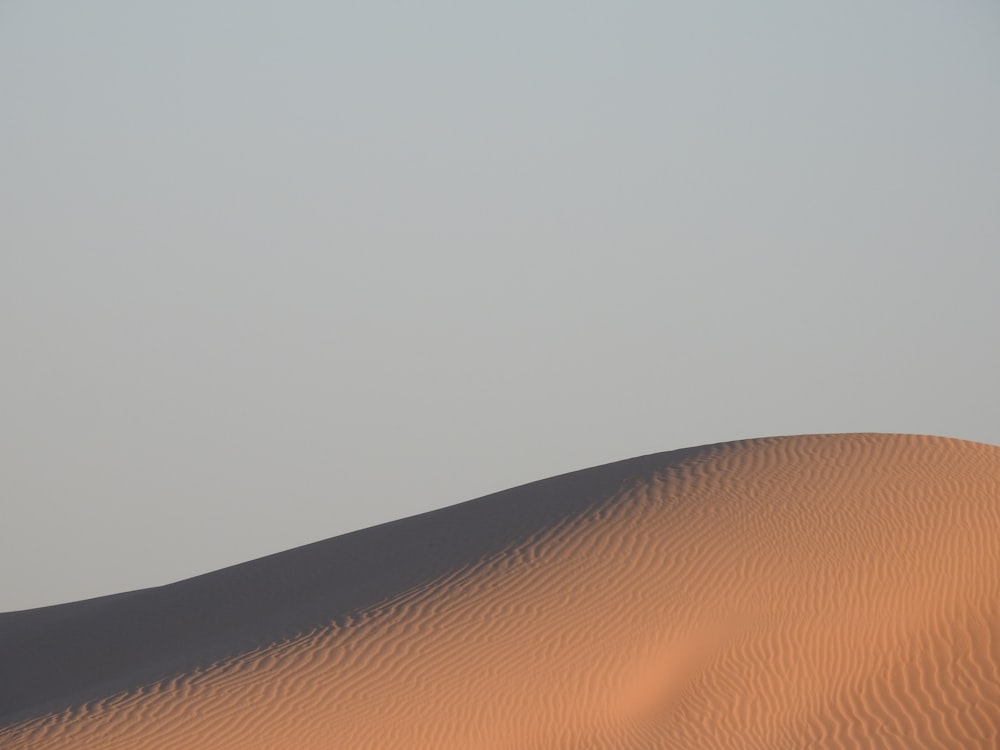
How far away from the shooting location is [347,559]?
44.6 ft

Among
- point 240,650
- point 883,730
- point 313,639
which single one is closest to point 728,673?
point 883,730

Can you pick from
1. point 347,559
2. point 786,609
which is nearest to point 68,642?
point 347,559

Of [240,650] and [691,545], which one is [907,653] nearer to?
[691,545]

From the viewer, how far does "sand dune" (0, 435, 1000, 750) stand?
892 centimetres

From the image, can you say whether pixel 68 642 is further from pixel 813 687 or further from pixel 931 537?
pixel 931 537

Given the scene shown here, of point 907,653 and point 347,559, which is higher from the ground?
point 347,559

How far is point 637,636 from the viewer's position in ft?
31.7

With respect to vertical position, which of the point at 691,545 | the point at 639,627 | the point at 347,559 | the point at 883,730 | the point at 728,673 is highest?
the point at 347,559

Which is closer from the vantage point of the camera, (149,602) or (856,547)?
(856,547)

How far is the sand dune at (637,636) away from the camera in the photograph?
29.3ft

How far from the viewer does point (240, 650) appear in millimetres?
10398

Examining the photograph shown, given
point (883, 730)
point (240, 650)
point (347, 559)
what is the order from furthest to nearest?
point (347, 559)
point (240, 650)
point (883, 730)

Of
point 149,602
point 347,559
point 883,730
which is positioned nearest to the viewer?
point 883,730

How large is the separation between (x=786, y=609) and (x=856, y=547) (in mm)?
1172
